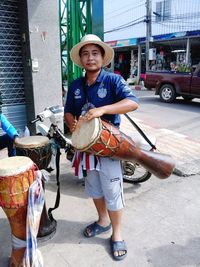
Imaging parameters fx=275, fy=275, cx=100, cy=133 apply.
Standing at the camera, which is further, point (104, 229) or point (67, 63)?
point (67, 63)

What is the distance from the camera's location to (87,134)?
6.58ft

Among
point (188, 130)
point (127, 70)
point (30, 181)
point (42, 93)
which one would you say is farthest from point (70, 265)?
point (127, 70)

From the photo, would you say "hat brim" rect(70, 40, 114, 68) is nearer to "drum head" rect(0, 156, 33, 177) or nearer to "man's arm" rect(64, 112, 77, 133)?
"man's arm" rect(64, 112, 77, 133)

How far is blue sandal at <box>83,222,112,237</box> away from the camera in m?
2.52

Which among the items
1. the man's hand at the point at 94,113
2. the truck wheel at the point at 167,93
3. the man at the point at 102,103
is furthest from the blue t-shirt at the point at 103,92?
the truck wheel at the point at 167,93

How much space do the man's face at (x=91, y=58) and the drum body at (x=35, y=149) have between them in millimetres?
829

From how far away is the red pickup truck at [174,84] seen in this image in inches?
360

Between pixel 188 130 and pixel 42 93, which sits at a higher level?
pixel 42 93

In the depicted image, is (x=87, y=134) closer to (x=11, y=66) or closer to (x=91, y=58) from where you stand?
(x=91, y=58)

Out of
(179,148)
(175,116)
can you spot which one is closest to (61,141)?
(179,148)

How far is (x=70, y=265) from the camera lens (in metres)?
2.17

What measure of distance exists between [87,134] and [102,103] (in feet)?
0.97

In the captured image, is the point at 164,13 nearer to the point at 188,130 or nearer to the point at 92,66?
the point at 188,130

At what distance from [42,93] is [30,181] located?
2.92 m
